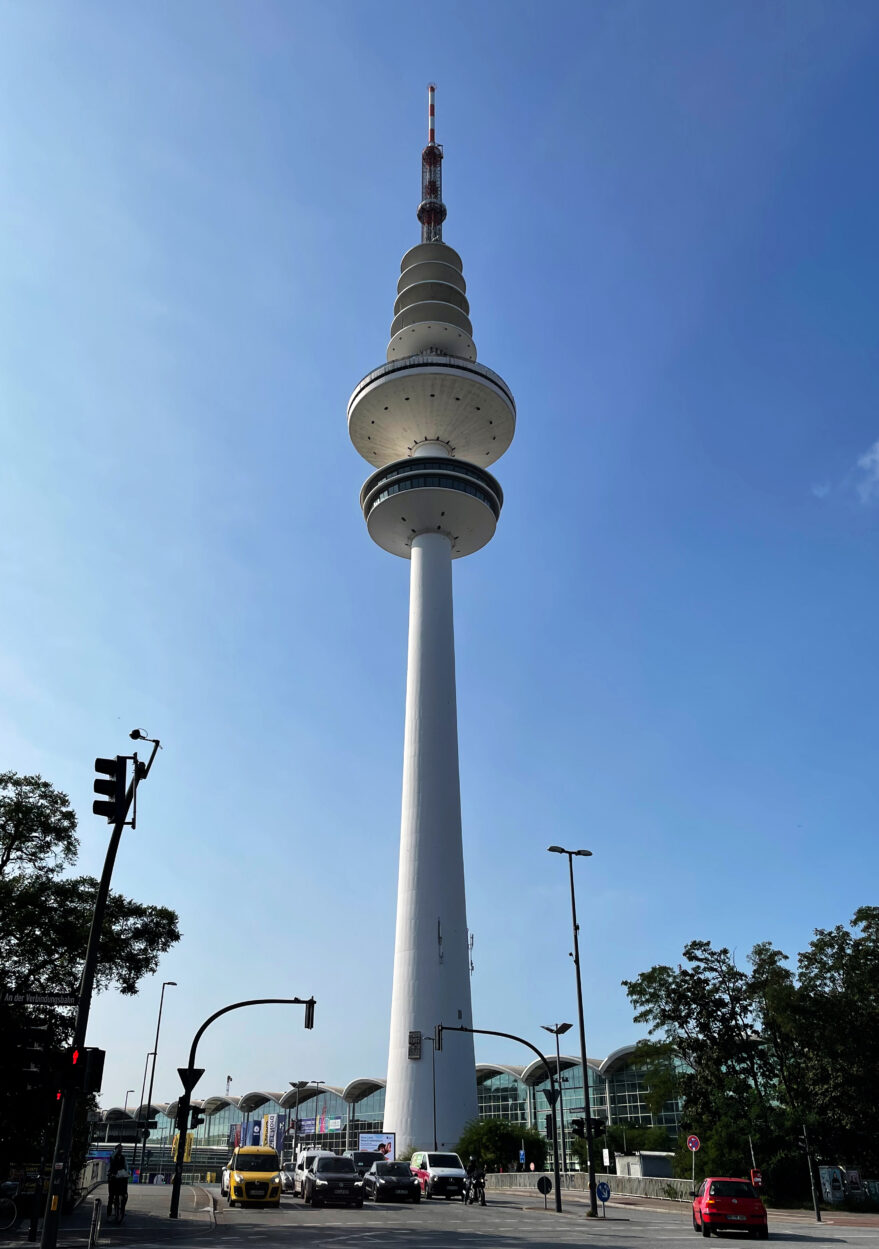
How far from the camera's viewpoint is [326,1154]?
36.9 meters

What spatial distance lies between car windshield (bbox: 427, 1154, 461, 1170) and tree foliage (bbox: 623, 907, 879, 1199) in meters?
12.2

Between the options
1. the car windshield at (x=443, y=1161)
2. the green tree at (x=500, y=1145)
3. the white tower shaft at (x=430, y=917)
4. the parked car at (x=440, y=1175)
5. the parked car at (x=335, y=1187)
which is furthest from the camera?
the white tower shaft at (x=430, y=917)

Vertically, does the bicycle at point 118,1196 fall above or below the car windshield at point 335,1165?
below

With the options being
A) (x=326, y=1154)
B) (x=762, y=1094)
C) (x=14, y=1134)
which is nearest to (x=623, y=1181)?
(x=762, y=1094)

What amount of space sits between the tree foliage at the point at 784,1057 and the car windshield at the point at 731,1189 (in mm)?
20428

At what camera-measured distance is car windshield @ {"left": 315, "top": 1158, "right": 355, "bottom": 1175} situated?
35.3 metres

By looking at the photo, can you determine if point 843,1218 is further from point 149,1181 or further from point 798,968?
point 149,1181

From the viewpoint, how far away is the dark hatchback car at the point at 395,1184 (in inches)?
1455

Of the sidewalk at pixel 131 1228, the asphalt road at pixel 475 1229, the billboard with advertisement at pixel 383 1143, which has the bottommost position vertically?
the asphalt road at pixel 475 1229

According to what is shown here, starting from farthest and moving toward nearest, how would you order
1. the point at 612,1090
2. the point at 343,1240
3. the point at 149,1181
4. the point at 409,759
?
the point at 612,1090, the point at 149,1181, the point at 409,759, the point at 343,1240

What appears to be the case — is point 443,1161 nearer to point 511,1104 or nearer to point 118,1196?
point 118,1196

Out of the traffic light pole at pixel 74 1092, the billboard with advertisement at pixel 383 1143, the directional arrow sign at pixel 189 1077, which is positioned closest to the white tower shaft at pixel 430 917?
the billboard with advertisement at pixel 383 1143

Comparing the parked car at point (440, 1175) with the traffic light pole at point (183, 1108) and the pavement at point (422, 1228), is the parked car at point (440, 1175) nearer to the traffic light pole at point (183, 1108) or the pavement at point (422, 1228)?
the pavement at point (422, 1228)

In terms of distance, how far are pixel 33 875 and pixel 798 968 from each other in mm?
34373
